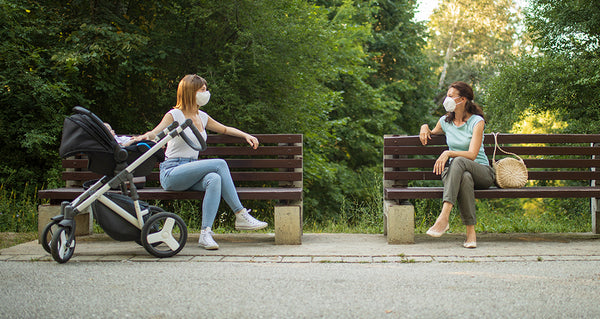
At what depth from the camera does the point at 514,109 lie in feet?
40.2

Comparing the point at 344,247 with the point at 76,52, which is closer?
the point at 344,247

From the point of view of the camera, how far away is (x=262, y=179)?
20.0 ft

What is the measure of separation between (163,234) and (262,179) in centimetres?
140

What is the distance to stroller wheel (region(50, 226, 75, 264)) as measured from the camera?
4656 millimetres

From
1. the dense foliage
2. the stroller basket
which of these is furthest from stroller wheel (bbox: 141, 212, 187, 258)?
the dense foliage

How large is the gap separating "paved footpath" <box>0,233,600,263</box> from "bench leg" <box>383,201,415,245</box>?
0.12 m

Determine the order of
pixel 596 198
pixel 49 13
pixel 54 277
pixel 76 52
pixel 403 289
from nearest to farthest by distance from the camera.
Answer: pixel 403 289
pixel 54 277
pixel 596 198
pixel 76 52
pixel 49 13

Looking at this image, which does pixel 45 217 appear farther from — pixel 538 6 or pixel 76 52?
pixel 538 6

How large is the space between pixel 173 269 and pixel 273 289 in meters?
1.06

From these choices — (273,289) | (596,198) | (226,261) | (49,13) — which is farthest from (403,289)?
(49,13)

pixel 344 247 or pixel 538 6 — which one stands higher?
pixel 538 6

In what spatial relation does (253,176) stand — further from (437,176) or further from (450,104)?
(450,104)

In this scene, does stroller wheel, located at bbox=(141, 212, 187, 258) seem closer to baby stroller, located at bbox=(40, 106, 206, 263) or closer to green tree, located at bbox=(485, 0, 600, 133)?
baby stroller, located at bbox=(40, 106, 206, 263)

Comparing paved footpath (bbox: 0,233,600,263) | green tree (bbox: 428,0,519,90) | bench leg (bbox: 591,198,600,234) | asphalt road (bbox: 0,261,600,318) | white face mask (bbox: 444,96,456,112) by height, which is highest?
green tree (bbox: 428,0,519,90)
